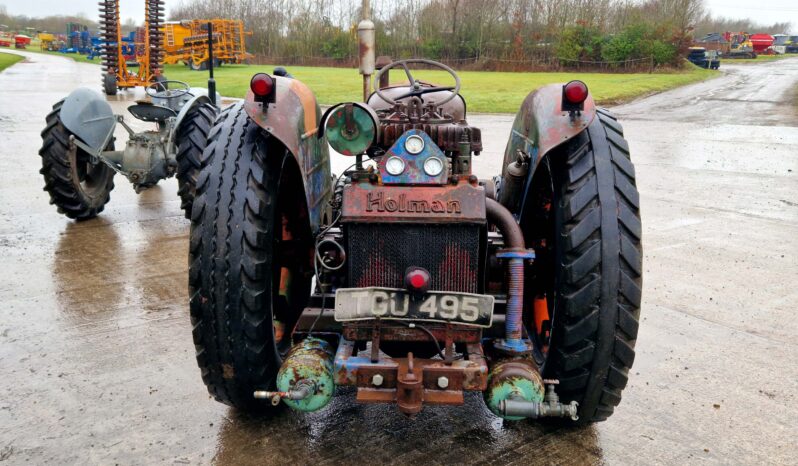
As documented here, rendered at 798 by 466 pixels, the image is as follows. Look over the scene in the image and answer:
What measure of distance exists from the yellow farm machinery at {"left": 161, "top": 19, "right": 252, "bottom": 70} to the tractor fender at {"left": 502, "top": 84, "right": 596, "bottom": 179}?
3453 cm

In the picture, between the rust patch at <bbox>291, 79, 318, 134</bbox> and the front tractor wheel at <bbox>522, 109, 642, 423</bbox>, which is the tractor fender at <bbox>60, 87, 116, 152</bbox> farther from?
the front tractor wheel at <bbox>522, 109, 642, 423</bbox>

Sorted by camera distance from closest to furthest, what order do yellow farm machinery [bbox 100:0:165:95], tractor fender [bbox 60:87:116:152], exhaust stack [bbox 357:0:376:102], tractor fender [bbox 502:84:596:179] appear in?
tractor fender [bbox 502:84:596:179]
tractor fender [bbox 60:87:116:152]
exhaust stack [bbox 357:0:376:102]
yellow farm machinery [bbox 100:0:165:95]

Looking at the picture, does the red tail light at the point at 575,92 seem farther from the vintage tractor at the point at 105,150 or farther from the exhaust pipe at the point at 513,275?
the vintage tractor at the point at 105,150

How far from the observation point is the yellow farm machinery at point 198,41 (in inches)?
1406

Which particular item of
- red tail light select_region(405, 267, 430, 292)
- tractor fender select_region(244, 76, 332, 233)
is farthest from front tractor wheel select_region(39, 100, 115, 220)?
red tail light select_region(405, 267, 430, 292)

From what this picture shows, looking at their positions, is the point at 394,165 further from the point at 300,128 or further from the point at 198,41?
the point at 198,41

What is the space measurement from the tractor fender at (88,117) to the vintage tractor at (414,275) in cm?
473

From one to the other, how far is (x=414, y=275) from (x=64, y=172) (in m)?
5.48

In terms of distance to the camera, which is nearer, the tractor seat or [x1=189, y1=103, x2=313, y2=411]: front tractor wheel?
[x1=189, y1=103, x2=313, y2=411]: front tractor wheel

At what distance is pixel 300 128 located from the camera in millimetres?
3104

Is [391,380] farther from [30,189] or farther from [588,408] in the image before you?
[30,189]

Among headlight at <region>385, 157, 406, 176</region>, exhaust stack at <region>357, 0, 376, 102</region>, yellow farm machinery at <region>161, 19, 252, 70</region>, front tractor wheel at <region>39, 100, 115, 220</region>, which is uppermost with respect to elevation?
yellow farm machinery at <region>161, 19, 252, 70</region>

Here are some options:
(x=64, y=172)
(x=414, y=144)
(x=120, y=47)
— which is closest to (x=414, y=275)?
(x=414, y=144)

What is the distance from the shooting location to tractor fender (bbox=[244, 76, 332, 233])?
9.61 feet
